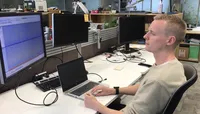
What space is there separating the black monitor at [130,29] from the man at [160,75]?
4.11 ft

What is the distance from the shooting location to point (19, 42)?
121cm

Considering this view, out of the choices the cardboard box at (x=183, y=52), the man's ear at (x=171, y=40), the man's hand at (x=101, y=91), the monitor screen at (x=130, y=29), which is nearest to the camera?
the man's ear at (x=171, y=40)

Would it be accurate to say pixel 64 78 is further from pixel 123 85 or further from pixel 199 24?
pixel 199 24

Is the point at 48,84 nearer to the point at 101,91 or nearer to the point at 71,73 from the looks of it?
the point at 71,73

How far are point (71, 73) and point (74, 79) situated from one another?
57mm

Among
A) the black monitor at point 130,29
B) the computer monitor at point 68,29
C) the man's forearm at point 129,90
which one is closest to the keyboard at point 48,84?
the computer monitor at point 68,29

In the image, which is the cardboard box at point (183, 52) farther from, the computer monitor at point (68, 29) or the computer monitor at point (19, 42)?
the computer monitor at point (19, 42)

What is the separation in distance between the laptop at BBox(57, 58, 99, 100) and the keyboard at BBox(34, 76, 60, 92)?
5.2 inches

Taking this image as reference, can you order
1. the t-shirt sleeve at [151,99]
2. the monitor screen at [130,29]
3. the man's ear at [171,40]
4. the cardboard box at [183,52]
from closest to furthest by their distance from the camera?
the t-shirt sleeve at [151,99] → the man's ear at [171,40] → the monitor screen at [130,29] → the cardboard box at [183,52]

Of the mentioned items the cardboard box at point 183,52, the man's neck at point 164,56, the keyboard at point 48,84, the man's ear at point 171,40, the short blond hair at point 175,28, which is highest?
the short blond hair at point 175,28

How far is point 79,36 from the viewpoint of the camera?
1.85 m

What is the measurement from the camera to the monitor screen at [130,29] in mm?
2490

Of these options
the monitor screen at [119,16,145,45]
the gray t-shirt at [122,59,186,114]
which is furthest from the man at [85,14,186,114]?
the monitor screen at [119,16,145,45]

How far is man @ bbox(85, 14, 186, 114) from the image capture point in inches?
39.4
